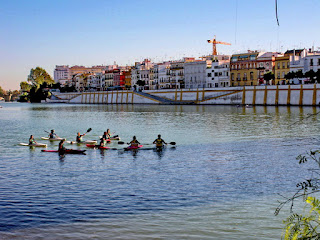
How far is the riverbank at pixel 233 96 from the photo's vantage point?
105 meters

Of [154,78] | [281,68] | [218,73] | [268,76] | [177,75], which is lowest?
[268,76]

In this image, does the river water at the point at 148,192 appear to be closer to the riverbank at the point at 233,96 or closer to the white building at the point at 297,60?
the riverbank at the point at 233,96

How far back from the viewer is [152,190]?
2100 centimetres

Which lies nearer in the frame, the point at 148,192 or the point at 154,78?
the point at 148,192

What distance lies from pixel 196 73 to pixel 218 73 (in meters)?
10.9

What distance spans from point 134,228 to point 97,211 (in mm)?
2530

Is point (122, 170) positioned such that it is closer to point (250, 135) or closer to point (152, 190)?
point (152, 190)

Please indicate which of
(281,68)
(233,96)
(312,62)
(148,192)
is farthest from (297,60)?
(148,192)

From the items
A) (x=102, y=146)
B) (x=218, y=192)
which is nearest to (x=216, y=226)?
(x=218, y=192)

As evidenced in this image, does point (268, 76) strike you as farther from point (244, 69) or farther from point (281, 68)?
point (244, 69)

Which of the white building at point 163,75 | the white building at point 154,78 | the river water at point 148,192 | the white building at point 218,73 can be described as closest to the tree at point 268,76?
the white building at point 218,73

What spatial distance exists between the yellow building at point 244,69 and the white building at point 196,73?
1229cm

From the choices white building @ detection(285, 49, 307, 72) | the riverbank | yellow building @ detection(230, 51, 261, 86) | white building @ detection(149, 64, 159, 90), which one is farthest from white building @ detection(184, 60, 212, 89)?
white building @ detection(285, 49, 307, 72)

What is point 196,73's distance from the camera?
15275cm
